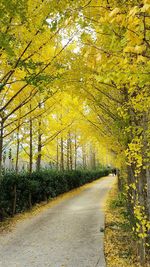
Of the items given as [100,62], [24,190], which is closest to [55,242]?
[24,190]

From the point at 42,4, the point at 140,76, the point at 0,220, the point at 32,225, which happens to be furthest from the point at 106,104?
the point at 140,76

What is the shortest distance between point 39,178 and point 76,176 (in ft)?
28.3

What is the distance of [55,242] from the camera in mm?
6836

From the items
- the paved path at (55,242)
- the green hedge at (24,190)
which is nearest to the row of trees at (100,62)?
the paved path at (55,242)

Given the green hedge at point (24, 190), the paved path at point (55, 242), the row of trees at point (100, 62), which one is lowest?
the paved path at point (55, 242)

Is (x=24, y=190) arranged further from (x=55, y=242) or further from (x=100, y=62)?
(x=100, y=62)

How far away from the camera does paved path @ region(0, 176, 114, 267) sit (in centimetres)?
544

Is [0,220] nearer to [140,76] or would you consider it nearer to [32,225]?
[32,225]

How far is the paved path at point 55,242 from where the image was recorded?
5441 millimetres

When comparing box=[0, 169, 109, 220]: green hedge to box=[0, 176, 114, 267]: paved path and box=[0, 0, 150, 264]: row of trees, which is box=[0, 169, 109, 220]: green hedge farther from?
box=[0, 0, 150, 264]: row of trees

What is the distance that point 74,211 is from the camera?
11.5 meters

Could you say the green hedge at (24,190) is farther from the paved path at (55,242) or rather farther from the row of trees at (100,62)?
the row of trees at (100,62)

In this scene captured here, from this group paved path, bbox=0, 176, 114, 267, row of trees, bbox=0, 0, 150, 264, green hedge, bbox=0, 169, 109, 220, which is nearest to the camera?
row of trees, bbox=0, 0, 150, 264

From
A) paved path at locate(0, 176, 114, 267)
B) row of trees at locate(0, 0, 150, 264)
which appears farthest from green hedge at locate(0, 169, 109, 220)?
row of trees at locate(0, 0, 150, 264)
